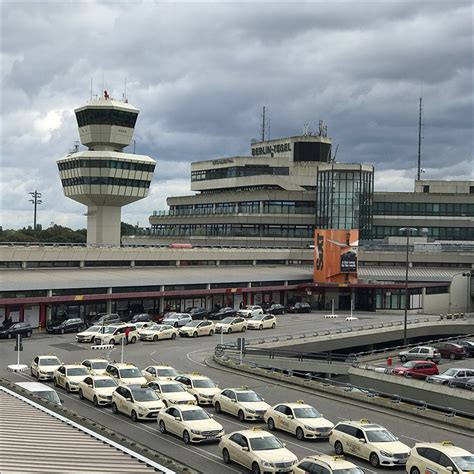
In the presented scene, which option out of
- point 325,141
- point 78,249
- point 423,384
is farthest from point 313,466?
point 325,141

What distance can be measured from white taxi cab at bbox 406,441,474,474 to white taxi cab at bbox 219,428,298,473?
13.1 ft

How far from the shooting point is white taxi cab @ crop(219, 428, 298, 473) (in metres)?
24.0

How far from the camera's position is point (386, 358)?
63.1 m

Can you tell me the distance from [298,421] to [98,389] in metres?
11.1

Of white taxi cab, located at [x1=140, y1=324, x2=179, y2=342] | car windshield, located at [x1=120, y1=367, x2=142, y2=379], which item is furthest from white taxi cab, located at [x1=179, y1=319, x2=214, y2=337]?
car windshield, located at [x1=120, y1=367, x2=142, y2=379]

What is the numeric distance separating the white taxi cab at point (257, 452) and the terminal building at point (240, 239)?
42787mm

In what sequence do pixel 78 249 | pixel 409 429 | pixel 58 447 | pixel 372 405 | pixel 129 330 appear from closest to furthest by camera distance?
pixel 58 447, pixel 409 429, pixel 372 405, pixel 129 330, pixel 78 249

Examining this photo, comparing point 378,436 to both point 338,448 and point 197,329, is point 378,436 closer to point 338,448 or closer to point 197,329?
point 338,448

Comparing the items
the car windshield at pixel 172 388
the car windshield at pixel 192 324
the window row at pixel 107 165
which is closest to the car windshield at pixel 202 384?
the car windshield at pixel 172 388

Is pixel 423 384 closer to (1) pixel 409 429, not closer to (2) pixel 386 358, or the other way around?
(1) pixel 409 429

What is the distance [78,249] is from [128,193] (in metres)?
19.5

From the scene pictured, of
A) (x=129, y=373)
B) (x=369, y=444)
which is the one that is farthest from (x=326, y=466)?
(x=129, y=373)

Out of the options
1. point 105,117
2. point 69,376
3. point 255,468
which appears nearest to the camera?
point 255,468

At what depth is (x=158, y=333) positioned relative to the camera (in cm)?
5988
